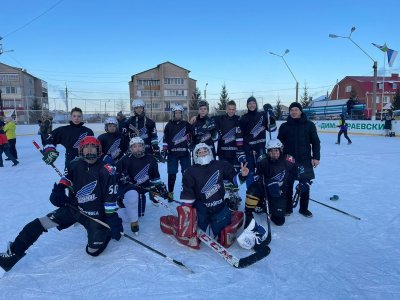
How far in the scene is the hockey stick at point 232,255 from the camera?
8.76 feet

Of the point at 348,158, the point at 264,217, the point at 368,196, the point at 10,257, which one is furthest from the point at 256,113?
the point at 348,158

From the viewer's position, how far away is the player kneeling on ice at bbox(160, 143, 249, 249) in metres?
3.01

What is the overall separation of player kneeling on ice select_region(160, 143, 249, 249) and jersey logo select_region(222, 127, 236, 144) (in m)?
1.17

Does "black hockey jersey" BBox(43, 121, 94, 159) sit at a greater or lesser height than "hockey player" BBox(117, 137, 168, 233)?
greater

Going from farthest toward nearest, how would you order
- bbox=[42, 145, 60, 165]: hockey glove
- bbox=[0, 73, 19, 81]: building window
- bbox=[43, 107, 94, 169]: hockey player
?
bbox=[0, 73, 19, 81]: building window, bbox=[43, 107, 94, 169]: hockey player, bbox=[42, 145, 60, 165]: hockey glove

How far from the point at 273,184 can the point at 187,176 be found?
116 centimetres

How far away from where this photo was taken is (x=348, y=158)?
8.62 meters

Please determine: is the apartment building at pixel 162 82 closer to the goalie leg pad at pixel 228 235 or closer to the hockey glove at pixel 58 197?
the goalie leg pad at pixel 228 235

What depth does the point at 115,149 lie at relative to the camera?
4414mm

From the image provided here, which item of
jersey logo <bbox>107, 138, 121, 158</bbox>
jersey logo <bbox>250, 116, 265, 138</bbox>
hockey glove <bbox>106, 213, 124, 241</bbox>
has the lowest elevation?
hockey glove <bbox>106, 213, 124, 241</bbox>

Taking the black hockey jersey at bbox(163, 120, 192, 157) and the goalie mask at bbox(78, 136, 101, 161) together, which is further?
the black hockey jersey at bbox(163, 120, 192, 157)

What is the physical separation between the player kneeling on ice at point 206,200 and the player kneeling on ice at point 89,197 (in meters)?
0.70

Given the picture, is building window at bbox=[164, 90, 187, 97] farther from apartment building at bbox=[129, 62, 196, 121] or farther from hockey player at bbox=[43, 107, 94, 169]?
hockey player at bbox=[43, 107, 94, 169]

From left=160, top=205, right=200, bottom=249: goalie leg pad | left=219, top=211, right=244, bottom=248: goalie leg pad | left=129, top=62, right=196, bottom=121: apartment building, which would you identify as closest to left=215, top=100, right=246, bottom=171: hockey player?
left=219, top=211, right=244, bottom=248: goalie leg pad
